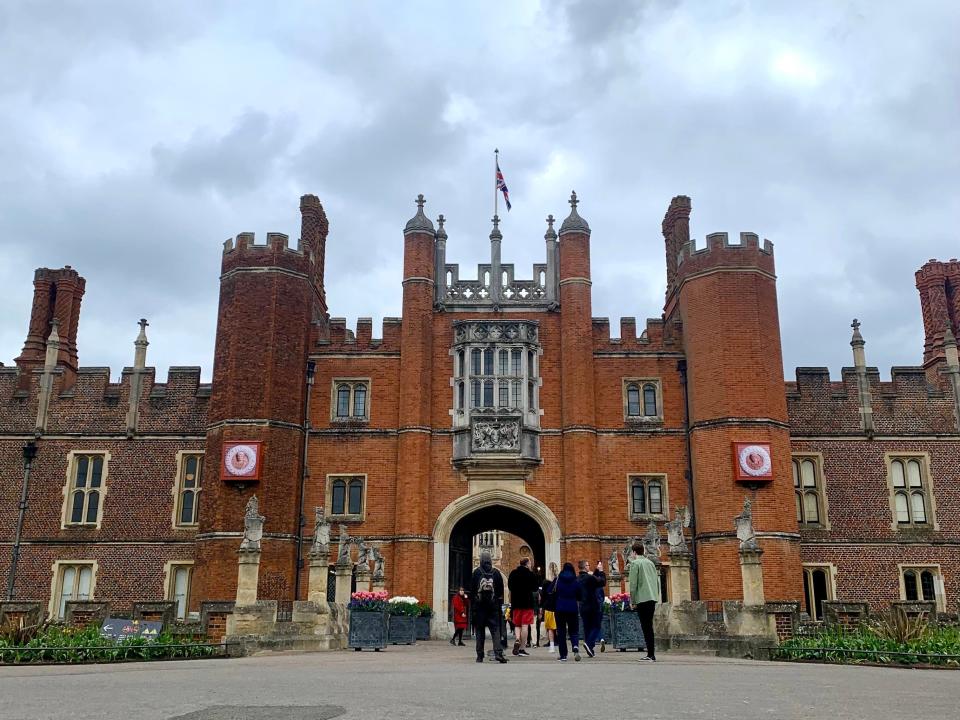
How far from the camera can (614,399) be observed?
2730 cm

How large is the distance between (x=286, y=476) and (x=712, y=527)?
11.7 metres

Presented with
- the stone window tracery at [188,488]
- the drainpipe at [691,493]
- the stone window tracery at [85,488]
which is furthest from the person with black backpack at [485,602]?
the stone window tracery at [85,488]

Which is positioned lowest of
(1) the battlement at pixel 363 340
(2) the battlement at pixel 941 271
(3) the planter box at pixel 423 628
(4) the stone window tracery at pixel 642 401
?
(3) the planter box at pixel 423 628

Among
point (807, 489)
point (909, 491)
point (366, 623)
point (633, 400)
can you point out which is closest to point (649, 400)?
point (633, 400)

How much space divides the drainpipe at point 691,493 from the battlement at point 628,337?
100 centimetres

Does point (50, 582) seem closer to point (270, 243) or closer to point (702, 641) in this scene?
point (270, 243)

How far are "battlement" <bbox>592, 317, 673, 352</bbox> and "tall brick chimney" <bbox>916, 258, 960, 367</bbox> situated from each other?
9113 millimetres

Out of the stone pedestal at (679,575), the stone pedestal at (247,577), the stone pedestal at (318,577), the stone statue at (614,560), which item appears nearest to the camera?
the stone pedestal at (247,577)

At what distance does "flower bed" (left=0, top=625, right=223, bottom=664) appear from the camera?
13719mm

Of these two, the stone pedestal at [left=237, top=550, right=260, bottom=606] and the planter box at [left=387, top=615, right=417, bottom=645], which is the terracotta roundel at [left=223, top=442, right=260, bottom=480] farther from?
the stone pedestal at [left=237, top=550, right=260, bottom=606]

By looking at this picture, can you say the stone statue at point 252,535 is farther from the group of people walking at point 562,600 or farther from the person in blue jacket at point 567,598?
the person in blue jacket at point 567,598

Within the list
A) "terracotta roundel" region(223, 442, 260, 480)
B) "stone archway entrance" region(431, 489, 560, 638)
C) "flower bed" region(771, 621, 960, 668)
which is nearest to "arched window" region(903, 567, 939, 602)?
"stone archway entrance" region(431, 489, 560, 638)

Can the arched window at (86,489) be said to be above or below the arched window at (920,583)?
above

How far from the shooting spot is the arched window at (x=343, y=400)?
1082 inches
